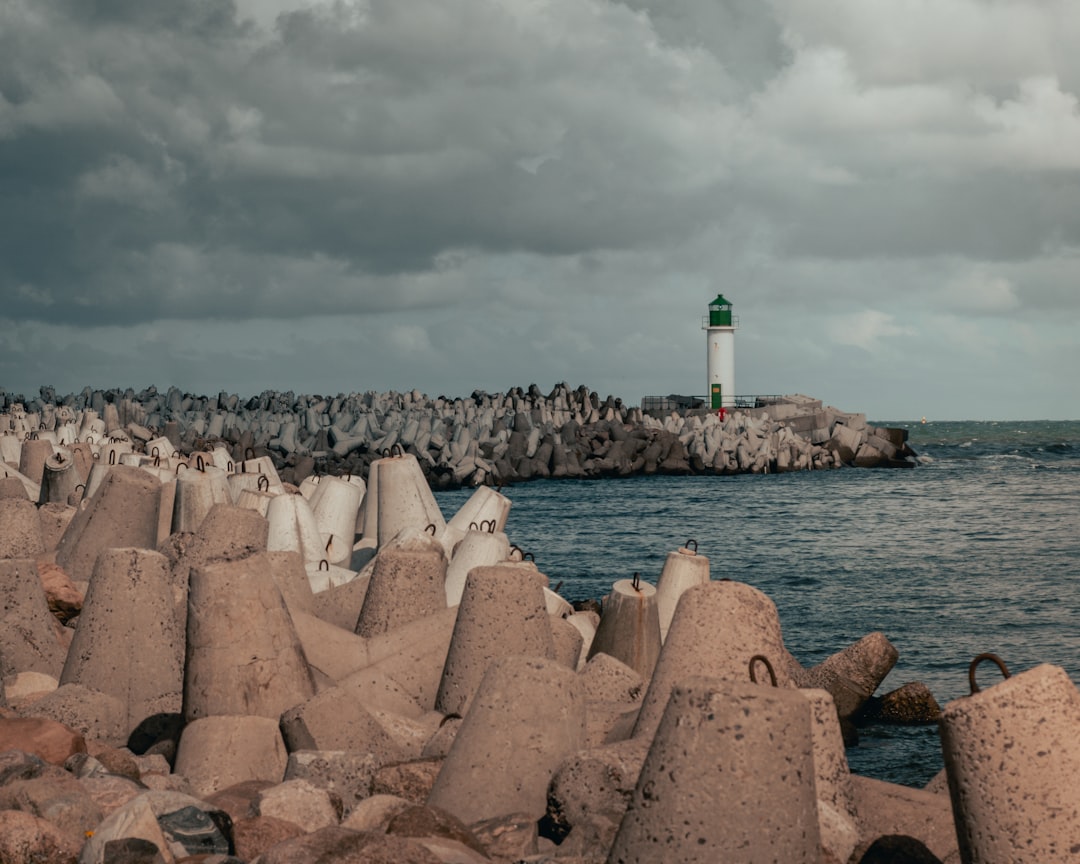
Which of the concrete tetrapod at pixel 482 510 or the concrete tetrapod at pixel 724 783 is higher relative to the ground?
the concrete tetrapod at pixel 482 510

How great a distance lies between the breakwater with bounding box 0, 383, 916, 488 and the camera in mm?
38312

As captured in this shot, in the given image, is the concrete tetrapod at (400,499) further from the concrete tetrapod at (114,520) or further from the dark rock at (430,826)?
the dark rock at (430,826)

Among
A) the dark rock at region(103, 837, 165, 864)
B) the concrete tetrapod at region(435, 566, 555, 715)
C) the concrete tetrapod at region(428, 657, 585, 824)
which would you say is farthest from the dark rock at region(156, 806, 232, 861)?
the concrete tetrapod at region(435, 566, 555, 715)

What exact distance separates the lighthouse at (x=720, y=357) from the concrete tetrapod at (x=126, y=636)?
52.2 metres

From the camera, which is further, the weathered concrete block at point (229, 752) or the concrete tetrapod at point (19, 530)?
the concrete tetrapod at point (19, 530)

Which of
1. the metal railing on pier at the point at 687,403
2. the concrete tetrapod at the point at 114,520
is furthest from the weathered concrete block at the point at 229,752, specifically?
the metal railing on pier at the point at 687,403

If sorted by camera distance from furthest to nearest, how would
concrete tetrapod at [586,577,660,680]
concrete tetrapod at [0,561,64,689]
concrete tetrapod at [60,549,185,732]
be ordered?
1. concrete tetrapod at [586,577,660,680]
2. concrete tetrapod at [0,561,64,689]
3. concrete tetrapod at [60,549,185,732]

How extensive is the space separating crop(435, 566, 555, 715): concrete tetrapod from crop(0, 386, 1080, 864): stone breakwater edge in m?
0.01

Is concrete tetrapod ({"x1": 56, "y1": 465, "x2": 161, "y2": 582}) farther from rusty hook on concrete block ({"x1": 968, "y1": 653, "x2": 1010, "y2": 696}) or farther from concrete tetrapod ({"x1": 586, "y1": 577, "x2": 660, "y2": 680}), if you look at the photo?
rusty hook on concrete block ({"x1": 968, "y1": 653, "x2": 1010, "y2": 696})

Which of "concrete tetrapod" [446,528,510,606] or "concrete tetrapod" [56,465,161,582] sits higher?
"concrete tetrapod" [56,465,161,582]

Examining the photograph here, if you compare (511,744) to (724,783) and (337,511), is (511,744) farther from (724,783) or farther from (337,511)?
(337,511)

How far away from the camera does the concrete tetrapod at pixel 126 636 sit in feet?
23.2

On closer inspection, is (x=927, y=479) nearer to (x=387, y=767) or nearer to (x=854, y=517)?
(x=854, y=517)

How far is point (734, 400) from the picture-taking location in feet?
193
